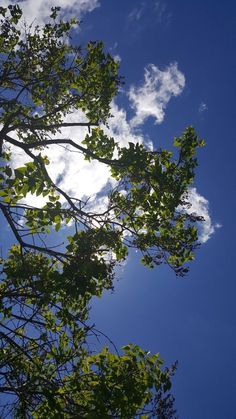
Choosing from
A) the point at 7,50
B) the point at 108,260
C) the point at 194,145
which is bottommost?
the point at 108,260

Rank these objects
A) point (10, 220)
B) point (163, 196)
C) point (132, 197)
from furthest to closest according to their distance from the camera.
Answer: point (132, 197) < point (163, 196) < point (10, 220)

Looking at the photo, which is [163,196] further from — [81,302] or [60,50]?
[60,50]

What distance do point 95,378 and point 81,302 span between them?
2027 millimetres

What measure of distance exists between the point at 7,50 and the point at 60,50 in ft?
5.76

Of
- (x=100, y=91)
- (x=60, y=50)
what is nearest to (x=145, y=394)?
(x=100, y=91)

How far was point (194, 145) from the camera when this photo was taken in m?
9.73

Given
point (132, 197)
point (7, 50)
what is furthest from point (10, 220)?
point (7, 50)

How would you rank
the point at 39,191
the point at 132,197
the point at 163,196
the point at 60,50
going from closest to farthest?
the point at 39,191 → the point at 163,196 → the point at 132,197 → the point at 60,50

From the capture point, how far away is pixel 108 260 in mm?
7551

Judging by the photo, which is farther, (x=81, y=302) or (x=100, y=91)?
(x=100, y=91)

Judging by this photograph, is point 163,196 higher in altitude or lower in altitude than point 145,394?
higher

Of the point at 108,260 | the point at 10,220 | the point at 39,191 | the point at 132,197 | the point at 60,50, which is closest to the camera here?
the point at 39,191

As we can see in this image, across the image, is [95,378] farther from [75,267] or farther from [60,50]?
[60,50]

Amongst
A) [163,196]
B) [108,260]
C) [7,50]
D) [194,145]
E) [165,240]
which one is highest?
[7,50]
